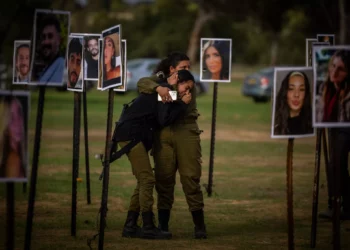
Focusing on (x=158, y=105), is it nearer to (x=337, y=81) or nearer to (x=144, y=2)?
(x=337, y=81)

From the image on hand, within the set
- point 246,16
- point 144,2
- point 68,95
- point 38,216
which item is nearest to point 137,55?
point 144,2

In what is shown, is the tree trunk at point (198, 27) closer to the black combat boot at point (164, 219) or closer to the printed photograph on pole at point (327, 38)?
the printed photograph on pole at point (327, 38)

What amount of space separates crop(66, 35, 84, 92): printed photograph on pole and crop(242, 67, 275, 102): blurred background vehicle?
3484cm

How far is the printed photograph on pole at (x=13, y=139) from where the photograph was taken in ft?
28.3

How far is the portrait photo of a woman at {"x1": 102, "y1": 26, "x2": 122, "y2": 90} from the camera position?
10.8m

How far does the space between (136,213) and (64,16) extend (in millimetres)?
2648

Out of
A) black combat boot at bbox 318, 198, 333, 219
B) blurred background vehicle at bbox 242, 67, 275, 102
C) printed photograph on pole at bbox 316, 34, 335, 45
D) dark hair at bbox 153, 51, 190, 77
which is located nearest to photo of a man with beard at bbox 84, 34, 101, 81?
dark hair at bbox 153, 51, 190, 77

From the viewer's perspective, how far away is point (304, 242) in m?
11.9

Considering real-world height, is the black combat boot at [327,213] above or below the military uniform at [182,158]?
below

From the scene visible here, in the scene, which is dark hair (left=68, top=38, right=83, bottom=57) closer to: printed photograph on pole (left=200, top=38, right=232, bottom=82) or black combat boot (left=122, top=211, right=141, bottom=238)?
black combat boot (left=122, top=211, right=141, bottom=238)

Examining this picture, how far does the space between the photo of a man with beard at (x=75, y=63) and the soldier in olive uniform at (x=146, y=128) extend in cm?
105

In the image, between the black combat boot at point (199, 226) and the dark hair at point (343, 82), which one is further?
the black combat boot at point (199, 226)

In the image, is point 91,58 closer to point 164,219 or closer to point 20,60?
point 20,60

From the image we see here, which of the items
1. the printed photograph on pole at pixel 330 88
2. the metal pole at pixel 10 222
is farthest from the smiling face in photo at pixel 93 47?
the metal pole at pixel 10 222
